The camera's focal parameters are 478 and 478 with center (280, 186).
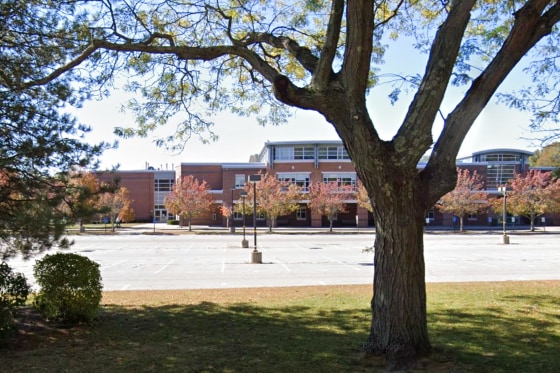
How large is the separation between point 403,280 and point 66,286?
16.4 ft

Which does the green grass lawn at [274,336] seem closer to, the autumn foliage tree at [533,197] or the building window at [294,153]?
the autumn foliage tree at [533,197]

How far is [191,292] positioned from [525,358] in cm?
825

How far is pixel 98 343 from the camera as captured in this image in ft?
21.2

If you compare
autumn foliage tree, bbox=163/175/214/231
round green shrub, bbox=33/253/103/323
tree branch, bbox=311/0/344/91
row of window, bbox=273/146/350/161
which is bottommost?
round green shrub, bbox=33/253/103/323

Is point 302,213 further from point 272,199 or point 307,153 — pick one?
point 272,199

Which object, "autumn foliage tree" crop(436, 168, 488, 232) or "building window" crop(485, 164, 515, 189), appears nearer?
"autumn foliage tree" crop(436, 168, 488, 232)

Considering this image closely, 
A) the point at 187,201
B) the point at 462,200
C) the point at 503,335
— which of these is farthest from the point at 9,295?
the point at 462,200

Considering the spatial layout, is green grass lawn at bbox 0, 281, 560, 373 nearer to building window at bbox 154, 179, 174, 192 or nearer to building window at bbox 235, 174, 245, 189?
building window at bbox 235, 174, 245, 189

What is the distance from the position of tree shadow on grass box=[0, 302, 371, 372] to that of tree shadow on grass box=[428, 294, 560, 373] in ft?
4.03

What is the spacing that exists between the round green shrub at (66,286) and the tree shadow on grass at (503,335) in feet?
16.7

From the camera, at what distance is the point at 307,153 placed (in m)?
62.7

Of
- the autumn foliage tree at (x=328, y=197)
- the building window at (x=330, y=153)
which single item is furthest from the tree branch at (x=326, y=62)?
the building window at (x=330, y=153)

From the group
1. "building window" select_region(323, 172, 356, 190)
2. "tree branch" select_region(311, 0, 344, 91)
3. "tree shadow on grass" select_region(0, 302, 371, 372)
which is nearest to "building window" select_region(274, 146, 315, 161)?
"building window" select_region(323, 172, 356, 190)

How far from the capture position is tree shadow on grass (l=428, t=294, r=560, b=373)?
17.5ft
